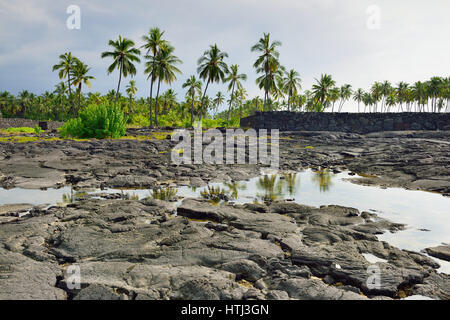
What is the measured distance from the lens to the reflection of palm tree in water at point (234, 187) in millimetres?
9120

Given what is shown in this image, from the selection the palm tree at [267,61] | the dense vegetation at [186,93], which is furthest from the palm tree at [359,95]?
the palm tree at [267,61]

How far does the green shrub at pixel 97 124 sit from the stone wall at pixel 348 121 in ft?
54.9

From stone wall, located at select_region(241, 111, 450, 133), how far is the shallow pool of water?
23052 millimetres

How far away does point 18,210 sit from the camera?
6531mm

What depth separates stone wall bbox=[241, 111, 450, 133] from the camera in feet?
100

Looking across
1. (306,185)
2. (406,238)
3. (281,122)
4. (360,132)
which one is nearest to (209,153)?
(306,185)

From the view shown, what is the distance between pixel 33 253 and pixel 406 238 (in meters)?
6.29

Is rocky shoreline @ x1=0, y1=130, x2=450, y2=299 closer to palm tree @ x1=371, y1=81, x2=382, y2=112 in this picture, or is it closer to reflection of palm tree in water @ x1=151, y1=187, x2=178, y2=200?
reflection of palm tree in water @ x1=151, y1=187, x2=178, y2=200

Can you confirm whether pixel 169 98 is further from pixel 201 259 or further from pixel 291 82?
pixel 201 259

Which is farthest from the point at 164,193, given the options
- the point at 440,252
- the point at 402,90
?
the point at 402,90

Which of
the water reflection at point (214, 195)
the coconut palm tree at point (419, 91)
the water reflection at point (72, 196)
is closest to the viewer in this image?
the water reflection at point (72, 196)

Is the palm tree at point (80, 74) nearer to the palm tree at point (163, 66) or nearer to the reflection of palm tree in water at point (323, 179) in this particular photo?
the palm tree at point (163, 66)
